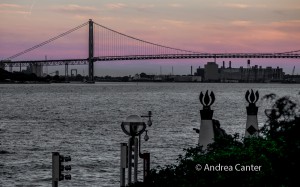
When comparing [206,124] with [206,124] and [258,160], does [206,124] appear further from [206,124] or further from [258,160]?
[258,160]

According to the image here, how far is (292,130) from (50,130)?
4366 centimetres

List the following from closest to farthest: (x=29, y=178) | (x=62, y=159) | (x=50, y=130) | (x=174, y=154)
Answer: (x=62, y=159), (x=29, y=178), (x=174, y=154), (x=50, y=130)

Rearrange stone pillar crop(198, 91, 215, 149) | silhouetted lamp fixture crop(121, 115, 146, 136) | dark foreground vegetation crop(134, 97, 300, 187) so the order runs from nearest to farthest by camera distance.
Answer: dark foreground vegetation crop(134, 97, 300, 187), silhouetted lamp fixture crop(121, 115, 146, 136), stone pillar crop(198, 91, 215, 149)

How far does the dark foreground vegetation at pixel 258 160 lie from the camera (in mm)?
10789

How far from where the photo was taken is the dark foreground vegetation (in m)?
10.8

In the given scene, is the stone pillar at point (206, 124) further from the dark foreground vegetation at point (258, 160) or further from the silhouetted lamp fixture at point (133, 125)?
the silhouetted lamp fixture at point (133, 125)

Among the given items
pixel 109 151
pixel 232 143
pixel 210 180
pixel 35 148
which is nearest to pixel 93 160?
pixel 109 151

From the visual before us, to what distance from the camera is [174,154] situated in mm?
33875

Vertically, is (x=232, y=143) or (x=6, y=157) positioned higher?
(x=232, y=143)

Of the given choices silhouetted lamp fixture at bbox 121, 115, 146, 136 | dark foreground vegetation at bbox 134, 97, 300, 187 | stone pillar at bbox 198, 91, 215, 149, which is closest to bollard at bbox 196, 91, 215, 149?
stone pillar at bbox 198, 91, 215, 149

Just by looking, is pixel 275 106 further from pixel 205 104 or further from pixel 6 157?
pixel 6 157

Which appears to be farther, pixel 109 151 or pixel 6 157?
pixel 109 151

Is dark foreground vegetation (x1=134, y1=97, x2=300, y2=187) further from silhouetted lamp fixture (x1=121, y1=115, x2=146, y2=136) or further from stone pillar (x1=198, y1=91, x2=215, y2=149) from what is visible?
silhouetted lamp fixture (x1=121, y1=115, x2=146, y2=136)

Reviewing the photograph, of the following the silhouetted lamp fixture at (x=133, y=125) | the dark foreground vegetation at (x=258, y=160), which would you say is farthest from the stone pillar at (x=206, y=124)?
the silhouetted lamp fixture at (x=133, y=125)
